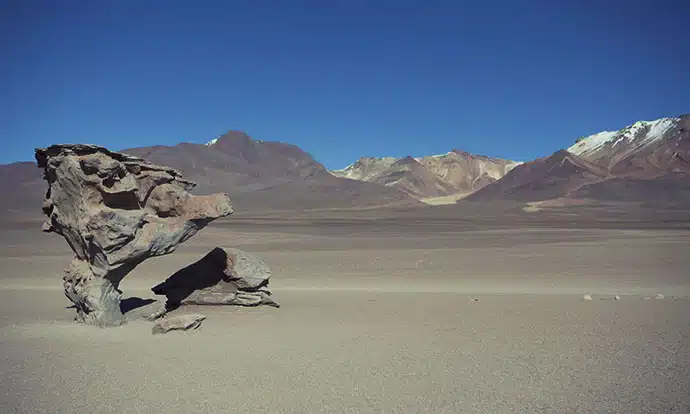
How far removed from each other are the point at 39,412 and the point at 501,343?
18.3 feet

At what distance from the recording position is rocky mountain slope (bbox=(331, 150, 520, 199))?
151 meters

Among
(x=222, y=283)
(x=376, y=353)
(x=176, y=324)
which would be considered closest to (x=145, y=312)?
(x=176, y=324)

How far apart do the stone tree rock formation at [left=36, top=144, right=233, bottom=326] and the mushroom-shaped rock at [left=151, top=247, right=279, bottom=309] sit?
1202mm

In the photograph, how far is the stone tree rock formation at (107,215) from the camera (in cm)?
831

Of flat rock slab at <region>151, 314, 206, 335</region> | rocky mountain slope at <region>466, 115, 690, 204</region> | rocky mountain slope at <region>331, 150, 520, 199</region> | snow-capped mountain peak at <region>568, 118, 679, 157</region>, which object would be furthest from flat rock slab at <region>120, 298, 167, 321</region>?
rocky mountain slope at <region>331, 150, 520, 199</region>

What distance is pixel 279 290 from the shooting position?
535 inches

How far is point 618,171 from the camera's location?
98750 mm

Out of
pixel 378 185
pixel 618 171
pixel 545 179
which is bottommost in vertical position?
pixel 545 179

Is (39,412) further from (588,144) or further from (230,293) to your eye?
(588,144)

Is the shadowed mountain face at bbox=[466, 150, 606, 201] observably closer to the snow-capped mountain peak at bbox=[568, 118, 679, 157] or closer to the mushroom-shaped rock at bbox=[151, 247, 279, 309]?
the snow-capped mountain peak at bbox=[568, 118, 679, 157]

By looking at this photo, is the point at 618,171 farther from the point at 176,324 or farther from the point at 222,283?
the point at 176,324

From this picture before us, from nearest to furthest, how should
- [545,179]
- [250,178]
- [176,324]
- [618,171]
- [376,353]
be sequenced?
[376,353], [176,324], [618,171], [250,178], [545,179]

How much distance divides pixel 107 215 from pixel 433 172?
162m

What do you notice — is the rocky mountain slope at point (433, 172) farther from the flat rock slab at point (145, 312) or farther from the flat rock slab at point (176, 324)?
the flat rock slab at point (176, 324)
